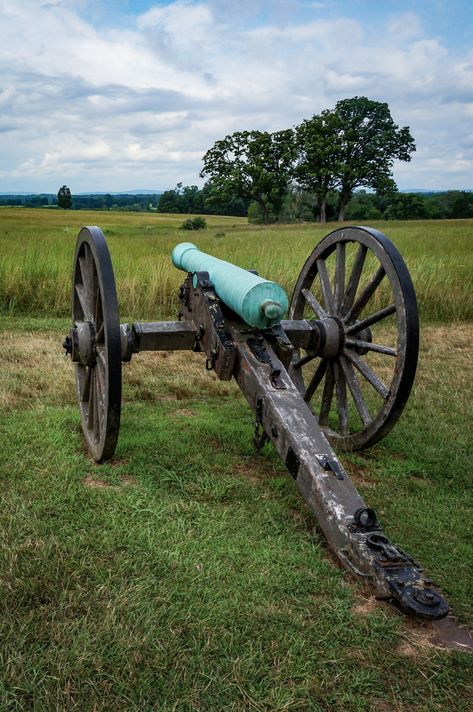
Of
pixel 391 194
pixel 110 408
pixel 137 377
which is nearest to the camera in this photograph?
pixel 110 408

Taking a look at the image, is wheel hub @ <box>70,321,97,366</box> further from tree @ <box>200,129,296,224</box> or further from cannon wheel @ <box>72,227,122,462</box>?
tree @ <box>200,129,296,224</box>

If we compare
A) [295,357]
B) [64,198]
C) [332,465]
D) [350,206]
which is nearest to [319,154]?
[350,206]

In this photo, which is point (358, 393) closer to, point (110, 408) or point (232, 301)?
point (232, 301)

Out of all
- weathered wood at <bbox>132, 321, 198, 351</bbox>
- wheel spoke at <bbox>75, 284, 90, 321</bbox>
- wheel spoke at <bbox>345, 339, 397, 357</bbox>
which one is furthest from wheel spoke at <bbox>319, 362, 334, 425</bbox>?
wheel spoke at <bbox>75, 284, 90, 321</bbox>

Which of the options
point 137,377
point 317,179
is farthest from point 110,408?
point 317,179

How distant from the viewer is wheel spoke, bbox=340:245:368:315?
14.4ft

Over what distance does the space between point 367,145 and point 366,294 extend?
137ft

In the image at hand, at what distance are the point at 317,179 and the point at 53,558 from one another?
4072 centimetres

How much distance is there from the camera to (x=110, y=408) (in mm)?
3592

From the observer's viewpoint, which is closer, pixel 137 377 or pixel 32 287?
pixel 137 377

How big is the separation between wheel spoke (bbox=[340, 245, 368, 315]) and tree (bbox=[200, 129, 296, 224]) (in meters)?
38.2

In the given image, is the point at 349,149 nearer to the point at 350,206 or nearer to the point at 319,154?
the point at 319,154

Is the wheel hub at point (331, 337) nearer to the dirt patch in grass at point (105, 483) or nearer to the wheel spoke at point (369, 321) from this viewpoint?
the wheel spoke at point (369, 321)

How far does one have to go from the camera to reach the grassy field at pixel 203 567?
2.28 m
